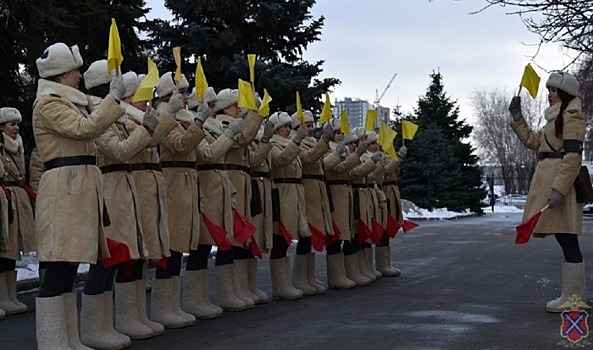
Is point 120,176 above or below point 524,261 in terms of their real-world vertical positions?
above

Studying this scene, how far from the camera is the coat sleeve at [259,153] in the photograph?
9.58 metres

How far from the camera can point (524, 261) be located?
15.4 metres

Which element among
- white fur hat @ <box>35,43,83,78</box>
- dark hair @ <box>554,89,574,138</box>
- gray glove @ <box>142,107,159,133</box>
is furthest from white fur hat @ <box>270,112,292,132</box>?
white fur hat @ <box>35,43,83,78</box>

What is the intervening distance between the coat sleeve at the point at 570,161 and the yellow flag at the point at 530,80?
1.99ft

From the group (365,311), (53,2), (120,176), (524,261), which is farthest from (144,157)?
(524,261)

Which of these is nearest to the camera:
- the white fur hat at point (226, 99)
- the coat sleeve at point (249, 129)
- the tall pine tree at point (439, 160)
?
the coat sleeve at point (249, 129)

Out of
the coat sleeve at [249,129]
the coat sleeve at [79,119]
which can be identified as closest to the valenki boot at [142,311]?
the coat sleeve at [249,129]

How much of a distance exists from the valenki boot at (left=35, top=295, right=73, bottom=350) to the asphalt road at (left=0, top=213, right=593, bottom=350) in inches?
37.4

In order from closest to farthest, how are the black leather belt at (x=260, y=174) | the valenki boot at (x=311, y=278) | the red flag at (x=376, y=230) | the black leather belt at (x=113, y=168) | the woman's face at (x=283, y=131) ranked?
the black leather belt at (x=113, y=168), the black leather belt at (x=260, y=174), the woman's face at (x=283, y=131), the valenki boot at (x=311, y=278), the red flag at (x=376, y=230)

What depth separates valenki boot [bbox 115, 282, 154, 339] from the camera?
7.91m

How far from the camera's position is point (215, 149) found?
8.79 meters

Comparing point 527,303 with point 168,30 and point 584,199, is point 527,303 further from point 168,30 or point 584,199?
point 168,30

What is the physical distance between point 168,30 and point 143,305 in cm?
1525

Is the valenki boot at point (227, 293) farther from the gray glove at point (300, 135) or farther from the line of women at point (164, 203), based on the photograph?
the gray glove at point (300, 135)
